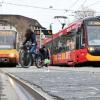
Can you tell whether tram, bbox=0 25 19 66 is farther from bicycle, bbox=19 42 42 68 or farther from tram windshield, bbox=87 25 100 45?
bicycle, bbox=19 42 42 68

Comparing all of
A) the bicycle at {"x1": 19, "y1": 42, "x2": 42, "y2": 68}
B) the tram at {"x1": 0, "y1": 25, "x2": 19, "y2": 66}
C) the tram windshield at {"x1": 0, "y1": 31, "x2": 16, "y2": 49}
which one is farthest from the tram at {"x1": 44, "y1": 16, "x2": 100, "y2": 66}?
the bicycle at {"x1": 19, "y1": 42, "x2": 42, "y2": 68}

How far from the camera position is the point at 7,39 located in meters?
32.4

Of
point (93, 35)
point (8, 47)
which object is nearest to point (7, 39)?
point (8, 47)

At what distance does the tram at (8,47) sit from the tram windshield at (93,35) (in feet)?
15.8

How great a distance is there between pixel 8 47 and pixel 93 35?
567 centimetres

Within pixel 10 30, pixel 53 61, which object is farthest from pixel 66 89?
pixel 53 61

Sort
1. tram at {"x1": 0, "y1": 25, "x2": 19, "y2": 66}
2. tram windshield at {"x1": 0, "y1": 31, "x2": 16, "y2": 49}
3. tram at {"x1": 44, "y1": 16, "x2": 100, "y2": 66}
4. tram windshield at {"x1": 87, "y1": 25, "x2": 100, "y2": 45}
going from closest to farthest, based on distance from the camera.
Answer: tram at {"x1": 44, "y1": 16, "x2": 100, "y2": 66}, tram windshield at {"x1": 87, "y1": 25, "x2": 100, "y2": 45}, tram at {"x1": 0, "y1": 25, "x2": 19, "y2": 66}, tram windshield at {"x1": 0, "y1": 31, "x2": 16, "y2": 49}

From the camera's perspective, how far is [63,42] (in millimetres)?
36719

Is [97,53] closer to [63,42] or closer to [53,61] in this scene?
[63,42]

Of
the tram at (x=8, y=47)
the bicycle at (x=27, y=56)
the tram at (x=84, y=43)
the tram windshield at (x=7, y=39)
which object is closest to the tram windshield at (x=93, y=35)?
the tram at (x=84, y=43)

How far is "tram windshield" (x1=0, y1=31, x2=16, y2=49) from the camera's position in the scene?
104 ft

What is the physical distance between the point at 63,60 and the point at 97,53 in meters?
6.77

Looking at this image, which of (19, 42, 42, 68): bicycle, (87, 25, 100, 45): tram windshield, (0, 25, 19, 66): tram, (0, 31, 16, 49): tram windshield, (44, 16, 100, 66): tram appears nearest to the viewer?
(19, 42, 42, 68): bicycle

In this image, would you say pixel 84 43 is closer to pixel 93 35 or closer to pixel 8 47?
pixel 93 35
